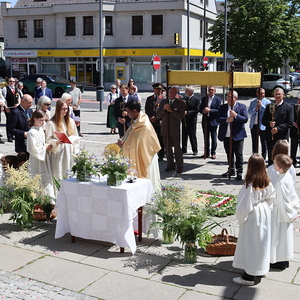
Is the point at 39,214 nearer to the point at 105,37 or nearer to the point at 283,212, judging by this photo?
the point at 283,212

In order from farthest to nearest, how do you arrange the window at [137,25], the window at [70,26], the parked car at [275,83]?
the window at [70,26] → the window at [137,25] → the parked car at [275,83]

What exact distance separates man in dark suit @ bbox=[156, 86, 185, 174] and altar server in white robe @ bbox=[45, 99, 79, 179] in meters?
3.25

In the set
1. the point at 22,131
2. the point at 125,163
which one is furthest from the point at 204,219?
the point at 22,131

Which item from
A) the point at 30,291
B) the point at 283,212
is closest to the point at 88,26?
the point at 283,212

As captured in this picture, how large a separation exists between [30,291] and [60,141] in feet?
10.8

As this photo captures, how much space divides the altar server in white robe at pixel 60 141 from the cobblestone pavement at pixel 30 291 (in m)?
2.83

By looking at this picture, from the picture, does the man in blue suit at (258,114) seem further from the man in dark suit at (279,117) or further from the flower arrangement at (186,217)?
the flower arrangement at (186,217)

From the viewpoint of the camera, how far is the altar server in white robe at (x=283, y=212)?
582 cm

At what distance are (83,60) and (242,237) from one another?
141 ft

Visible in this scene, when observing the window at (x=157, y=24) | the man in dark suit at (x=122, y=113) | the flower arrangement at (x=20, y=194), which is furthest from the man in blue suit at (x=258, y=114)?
the window at (x=157, y=24)

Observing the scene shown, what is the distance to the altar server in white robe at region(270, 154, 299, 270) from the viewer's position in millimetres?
5816

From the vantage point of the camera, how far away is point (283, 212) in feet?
19.1

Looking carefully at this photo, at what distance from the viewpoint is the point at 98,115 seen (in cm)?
2447

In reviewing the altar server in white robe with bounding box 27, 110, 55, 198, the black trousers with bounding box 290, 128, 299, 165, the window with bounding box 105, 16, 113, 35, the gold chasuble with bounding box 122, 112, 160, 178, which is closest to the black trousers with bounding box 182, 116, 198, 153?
the black trousers with bounding box 290, 128, 299, 165
